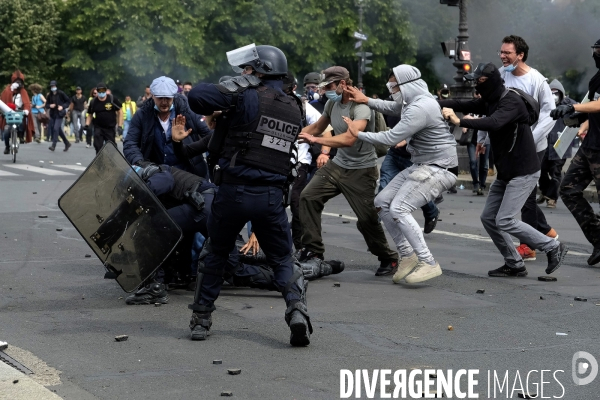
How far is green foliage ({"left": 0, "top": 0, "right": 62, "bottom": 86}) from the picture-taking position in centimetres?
5541

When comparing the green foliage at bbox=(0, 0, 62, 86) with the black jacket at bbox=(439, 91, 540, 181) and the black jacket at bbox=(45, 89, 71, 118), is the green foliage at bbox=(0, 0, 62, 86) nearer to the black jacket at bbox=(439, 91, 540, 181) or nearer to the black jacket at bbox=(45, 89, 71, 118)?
the black jacket at bbox=(45, 89, 71, 118)

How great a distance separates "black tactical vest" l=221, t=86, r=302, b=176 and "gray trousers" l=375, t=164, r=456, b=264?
2.30 metres

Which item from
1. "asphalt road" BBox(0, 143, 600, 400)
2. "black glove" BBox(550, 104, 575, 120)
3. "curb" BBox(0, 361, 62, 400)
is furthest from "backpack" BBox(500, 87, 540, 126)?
"curb" BBox(0, 361, 62, 400)

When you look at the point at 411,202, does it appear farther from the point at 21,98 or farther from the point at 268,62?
the point at 21,98

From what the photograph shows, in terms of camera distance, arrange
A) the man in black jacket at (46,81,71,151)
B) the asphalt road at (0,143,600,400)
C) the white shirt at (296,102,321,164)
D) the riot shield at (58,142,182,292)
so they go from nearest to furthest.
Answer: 1. the asphalt road at (0,143,600,400)
2. the riot shield at (58,142,182,292)
3. the white shirt at (296,102,321,164)
4. the man in black jacket at (46,81,71,151)

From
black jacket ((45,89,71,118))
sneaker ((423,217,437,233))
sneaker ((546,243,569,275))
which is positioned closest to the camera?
sneaker ((546,243,569,275))

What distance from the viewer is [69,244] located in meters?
10.2

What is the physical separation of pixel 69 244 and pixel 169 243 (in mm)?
3525

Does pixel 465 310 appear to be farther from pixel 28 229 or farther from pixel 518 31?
pixel 518 31

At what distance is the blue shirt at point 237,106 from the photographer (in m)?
5.66

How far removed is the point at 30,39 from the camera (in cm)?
5509

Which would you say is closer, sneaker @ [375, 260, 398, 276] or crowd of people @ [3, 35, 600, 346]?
crowd of people @ [3, 35, 600, 346]

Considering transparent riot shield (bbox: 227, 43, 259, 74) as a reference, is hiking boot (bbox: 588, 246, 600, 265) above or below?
below

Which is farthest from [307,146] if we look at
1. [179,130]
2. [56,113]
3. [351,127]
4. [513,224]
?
[56,113]
